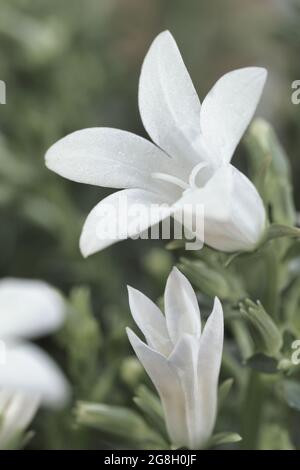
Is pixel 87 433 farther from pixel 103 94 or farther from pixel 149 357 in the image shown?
pixel 103 94

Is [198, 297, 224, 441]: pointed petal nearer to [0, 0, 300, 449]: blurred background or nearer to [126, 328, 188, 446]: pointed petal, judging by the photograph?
[126, 328, 188, 446]: pointed petal

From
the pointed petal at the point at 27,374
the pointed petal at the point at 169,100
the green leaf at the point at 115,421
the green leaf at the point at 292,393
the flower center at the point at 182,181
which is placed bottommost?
the green leaf at the point at 115,421

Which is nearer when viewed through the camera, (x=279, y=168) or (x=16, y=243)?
(x=279, y=168)

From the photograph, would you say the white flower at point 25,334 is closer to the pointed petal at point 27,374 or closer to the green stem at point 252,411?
the pointed petal at point 27,374

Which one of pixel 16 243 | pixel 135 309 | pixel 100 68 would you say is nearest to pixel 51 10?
pixel 100 68

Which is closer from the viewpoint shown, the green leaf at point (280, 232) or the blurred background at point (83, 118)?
the green leaf at point (280, 232)

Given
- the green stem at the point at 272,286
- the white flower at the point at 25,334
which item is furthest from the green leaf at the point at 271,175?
the white flower at the point at 25,334
